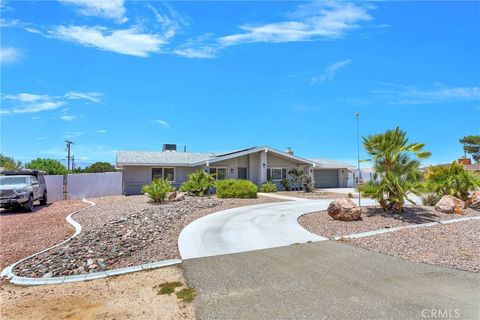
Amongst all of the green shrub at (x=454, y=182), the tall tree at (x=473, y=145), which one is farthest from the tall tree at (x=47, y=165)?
the tall tree at (x=473, y=145)

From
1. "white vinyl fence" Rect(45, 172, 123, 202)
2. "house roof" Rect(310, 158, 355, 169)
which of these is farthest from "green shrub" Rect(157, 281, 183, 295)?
"house roof" Rect(310, 158, 355, 169)

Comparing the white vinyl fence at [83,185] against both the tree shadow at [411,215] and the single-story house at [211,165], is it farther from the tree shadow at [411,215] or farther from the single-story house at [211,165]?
the tree shadow at [411,215]

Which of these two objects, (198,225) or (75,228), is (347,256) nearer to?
(198,225)

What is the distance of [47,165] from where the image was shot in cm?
3791

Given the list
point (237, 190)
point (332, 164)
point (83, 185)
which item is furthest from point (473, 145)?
point (83, 185)

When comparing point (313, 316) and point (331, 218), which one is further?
point (331, 218)

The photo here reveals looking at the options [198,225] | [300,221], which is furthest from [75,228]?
[300,221]

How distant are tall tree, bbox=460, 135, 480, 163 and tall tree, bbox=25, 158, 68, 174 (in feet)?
209

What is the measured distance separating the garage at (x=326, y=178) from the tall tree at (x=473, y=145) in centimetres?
3322

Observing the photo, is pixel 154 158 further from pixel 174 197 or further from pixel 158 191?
pixel 158 191

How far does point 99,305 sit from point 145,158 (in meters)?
21.6

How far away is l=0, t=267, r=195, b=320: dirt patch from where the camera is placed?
13.0ft

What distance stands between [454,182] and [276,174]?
15.5 m

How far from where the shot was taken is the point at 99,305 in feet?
13.9
